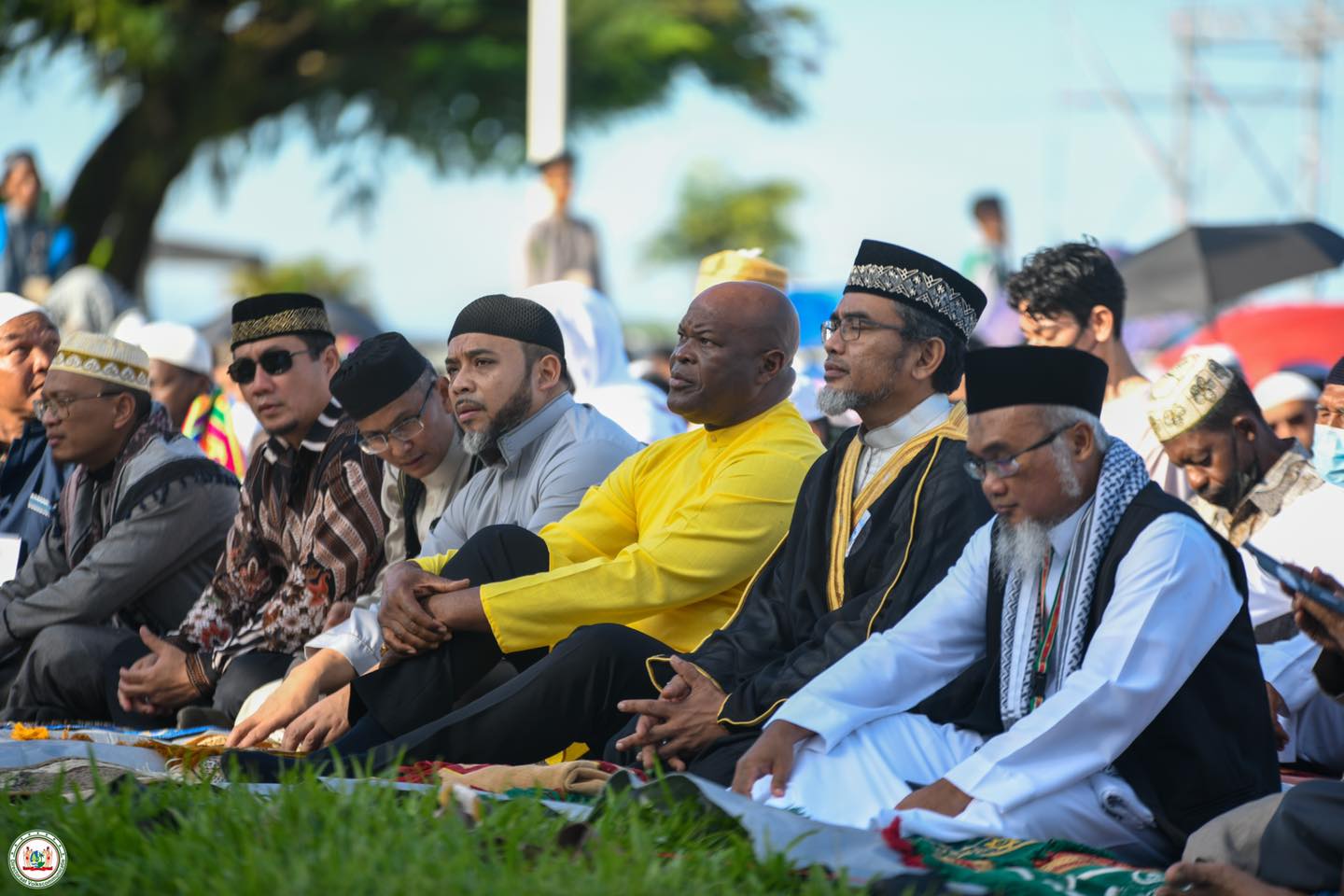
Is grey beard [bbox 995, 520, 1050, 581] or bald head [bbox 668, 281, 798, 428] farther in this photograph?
bald head [bbox 668, 281, 798, 428]

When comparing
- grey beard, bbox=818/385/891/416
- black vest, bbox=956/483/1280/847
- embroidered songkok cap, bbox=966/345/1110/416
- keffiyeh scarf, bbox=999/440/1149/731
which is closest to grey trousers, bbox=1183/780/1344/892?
black vest, bbox=956/483/1280/847

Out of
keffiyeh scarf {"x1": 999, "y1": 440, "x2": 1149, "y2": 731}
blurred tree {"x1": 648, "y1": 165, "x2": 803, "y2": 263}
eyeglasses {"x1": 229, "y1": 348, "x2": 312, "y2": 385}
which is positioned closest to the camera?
keffiyeh scarf {"x1": 999, "y1": 440, "x2": 1149, "y2": 731}

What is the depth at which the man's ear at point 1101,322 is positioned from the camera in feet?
23.2

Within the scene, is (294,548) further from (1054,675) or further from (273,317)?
(1054,675)

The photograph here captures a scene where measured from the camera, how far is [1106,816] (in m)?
4.34

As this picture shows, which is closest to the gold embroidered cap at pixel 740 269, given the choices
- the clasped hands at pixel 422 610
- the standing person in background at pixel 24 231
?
the clasped hands at pixel 422 610

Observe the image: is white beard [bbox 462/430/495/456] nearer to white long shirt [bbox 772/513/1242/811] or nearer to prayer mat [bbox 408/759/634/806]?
prayer mat [bbox 408/759/634/806]

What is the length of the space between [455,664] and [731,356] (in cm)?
134

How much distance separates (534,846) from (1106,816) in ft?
4.57

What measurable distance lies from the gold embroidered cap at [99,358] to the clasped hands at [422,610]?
2.45 metres

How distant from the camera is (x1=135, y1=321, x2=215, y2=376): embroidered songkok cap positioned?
9.44 m

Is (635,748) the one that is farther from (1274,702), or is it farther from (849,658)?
(1274,702)

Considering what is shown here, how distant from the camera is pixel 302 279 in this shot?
4191 cm

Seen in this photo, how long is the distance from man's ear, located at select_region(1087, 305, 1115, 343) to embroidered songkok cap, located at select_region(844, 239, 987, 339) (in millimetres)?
1616
